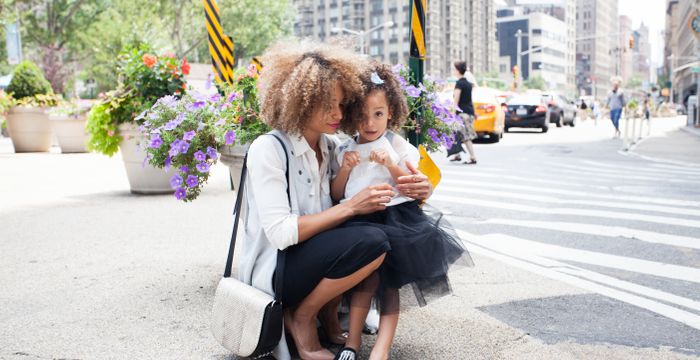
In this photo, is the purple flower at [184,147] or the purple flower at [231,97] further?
the purple flower at [231,97]

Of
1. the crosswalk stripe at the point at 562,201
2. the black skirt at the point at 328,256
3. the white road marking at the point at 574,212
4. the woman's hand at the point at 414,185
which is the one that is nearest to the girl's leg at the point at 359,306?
the black skirt at the point at 328,256

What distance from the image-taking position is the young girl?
3.02m

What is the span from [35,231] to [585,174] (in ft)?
27.4

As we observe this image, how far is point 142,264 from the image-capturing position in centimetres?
520

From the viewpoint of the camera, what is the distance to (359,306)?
9.97 feet

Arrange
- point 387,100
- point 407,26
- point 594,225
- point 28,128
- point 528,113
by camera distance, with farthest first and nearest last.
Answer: point 407,26 < point 528,113 < point 28,128 < point 594,225 < point 387,100

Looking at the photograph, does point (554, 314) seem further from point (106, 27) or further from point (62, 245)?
point (106, 27)

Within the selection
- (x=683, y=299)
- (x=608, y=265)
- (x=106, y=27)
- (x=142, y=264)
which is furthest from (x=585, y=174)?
(x=106, y=27)

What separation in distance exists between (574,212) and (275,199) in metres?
5.48

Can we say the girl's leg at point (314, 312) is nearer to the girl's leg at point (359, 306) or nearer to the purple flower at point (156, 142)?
the girl's leg at point (359, 306)

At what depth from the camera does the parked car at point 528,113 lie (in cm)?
2467

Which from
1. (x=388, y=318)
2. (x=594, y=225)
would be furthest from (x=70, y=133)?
(x=388, y=318)

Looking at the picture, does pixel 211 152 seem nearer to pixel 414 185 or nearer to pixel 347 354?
pixel 414 185

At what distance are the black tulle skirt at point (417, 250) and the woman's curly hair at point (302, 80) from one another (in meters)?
0.52
